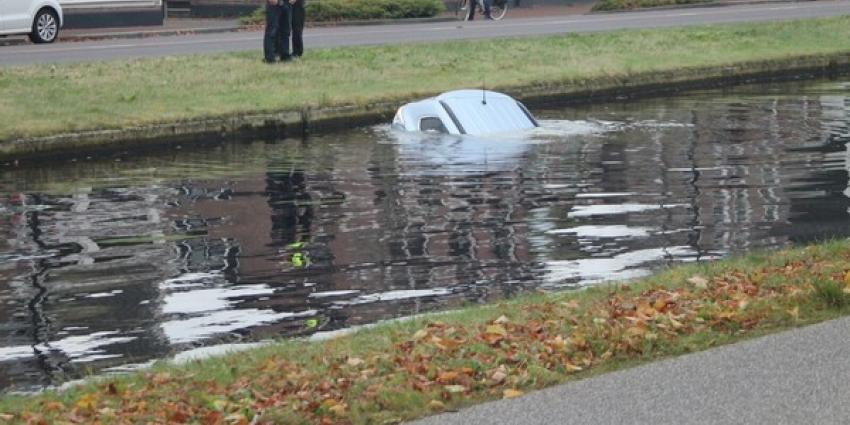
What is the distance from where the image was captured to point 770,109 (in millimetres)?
26844

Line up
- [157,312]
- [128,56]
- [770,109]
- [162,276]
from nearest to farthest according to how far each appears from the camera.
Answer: [157,312] → [162,276] → [770,109] → [128,56]

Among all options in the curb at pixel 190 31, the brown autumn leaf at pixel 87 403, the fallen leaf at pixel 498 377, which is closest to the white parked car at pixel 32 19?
the curb at pixel 190 31

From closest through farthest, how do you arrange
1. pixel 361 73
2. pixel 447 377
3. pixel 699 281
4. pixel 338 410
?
1. pixel 338 410
2. pixel 447 377
3. pixel 699 281
4. pixel 361 73

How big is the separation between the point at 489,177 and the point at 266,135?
5812 mm

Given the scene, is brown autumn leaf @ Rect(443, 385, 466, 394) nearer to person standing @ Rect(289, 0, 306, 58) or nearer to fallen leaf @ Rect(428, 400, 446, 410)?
fallen leaf @ Rect(428, 400, 446, 410)

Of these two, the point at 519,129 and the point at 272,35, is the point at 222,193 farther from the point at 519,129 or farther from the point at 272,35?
the point at 272,35

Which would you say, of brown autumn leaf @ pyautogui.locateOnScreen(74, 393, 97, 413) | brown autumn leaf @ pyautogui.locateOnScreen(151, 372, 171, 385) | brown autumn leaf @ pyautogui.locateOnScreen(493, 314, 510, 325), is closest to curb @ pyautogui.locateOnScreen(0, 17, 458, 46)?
brown autumn leaf @ pyautogui.locateOnScreen(493, 314, 510, 325)

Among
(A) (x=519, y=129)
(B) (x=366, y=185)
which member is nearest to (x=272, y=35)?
(A) (x=519, y=129)

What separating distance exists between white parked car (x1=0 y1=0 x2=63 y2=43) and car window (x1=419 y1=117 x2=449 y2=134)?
15572 mm

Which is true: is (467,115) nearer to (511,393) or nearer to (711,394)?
(511,393)

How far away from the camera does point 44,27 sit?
124 ft

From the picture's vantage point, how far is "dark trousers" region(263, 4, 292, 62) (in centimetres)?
2881

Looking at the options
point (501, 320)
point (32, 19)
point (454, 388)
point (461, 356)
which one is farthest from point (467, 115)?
point (32, 19)

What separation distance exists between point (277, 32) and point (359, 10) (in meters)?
19.1
